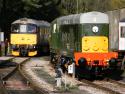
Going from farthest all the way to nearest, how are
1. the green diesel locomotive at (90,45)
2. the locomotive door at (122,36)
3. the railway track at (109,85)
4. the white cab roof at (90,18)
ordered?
the locomotive door at (122,36) → the white cab roof at (90,18) → the green diesel locomotive at (90,45) → the railway track at (109,85)

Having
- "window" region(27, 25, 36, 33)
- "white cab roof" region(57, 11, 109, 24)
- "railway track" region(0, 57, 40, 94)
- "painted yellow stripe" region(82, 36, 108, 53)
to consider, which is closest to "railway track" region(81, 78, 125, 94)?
"painted yellow stripe" region(82, 36, 108, 53)

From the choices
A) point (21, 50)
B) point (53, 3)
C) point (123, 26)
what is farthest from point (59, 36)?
point (53, 3)

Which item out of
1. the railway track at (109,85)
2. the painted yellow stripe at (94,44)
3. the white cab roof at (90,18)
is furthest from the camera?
the white cab roof at (90,18)

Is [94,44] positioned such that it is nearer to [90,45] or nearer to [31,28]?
[90,45]

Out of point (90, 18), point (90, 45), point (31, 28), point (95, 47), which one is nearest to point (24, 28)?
A: point (31, 28)

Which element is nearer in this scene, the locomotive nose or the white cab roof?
the locomotive nose

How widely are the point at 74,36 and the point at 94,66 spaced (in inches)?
79.8

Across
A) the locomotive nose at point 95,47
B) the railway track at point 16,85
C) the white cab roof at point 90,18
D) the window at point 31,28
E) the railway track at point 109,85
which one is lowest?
the railway track at point 109,85

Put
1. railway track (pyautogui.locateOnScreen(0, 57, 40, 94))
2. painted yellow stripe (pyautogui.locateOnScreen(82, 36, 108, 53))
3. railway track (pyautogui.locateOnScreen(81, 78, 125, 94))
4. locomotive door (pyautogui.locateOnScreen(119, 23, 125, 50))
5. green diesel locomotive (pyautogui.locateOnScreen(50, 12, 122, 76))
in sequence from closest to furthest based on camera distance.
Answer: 1. railway track (pyautogui.locateOnScreen(0, 57, 40, 94))
2. railway track (pyautogui.locateOnScreen(81, 78, 125, 94))
3. green diesel locomotive (pyautogui.locateOnScreen(50, 12, 122, 76))
4. painted yellow stripe (pyautogui.locateOnScreen(82, 36, 108, 53))
5. locomotive door (pyautogui.locateOnScreen(119, 23, 125, 50))

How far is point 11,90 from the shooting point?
18609 mm

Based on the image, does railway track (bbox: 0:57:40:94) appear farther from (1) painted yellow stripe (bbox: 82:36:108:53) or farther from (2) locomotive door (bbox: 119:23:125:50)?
(2) locomotive door (bbox: 119:23:125:50)

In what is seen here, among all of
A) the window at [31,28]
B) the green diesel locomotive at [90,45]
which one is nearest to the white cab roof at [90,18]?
the green diesel locomotive at [90,45]

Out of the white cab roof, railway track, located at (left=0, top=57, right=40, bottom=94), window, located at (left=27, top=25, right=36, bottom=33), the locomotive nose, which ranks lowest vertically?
railway track, located at (left=0, top=57, right=40, bottom=94)

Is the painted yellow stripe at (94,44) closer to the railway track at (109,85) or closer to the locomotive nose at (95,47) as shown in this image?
the locomotive nose at (95,47)
